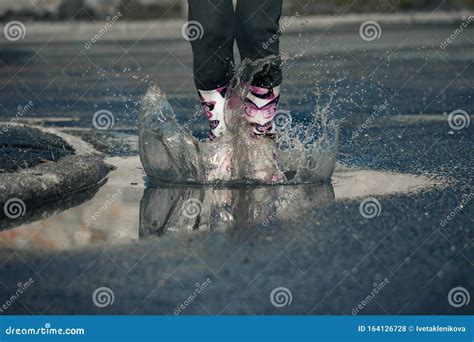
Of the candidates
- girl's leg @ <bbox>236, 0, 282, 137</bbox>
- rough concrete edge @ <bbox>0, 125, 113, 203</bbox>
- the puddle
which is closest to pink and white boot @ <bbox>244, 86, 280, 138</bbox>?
girl's leg @ <bbox>236, 0, 282, 137</bbox>

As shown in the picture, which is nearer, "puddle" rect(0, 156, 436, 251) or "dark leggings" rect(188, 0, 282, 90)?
"puddle" rect(0, 156, 436, 251)

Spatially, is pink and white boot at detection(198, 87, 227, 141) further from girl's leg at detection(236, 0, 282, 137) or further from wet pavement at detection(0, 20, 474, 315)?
wet pavement at detection(0, 20, 474, 315)

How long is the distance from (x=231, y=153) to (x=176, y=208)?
587mm

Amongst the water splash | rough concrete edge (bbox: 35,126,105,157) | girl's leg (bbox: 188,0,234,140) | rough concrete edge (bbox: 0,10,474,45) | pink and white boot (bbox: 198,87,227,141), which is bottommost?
rough concrete edge (bbox: 0,10,474,45)

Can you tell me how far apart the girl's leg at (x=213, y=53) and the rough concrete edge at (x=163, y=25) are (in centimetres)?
878

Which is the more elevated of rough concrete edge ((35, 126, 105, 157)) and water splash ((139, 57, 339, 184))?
water splash ((139, 57, 339, 184))

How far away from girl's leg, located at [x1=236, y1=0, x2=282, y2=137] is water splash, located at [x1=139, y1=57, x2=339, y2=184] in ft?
0.18

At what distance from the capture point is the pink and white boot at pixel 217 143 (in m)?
6.10

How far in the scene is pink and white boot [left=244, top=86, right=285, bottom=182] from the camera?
609 centimetres

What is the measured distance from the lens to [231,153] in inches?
240

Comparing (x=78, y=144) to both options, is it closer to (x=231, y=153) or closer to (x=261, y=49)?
(x=231, y=153)

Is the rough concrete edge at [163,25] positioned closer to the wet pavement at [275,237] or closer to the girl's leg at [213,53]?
the wet pavement at [275,237]

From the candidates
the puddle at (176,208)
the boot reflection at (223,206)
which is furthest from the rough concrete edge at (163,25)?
the boot reflection at (223,206)
